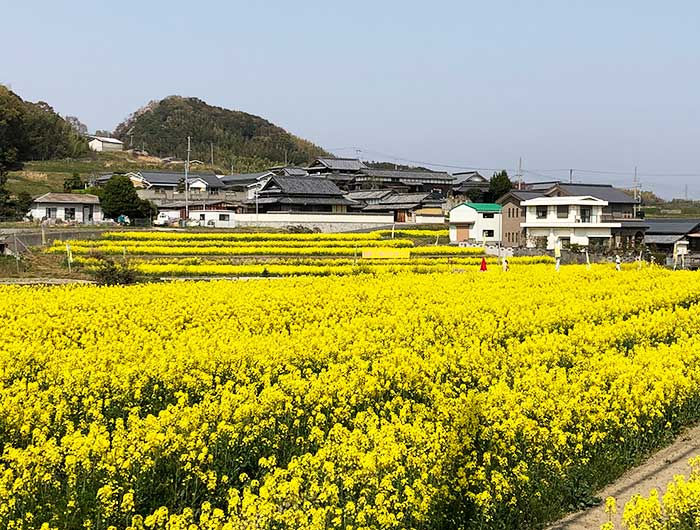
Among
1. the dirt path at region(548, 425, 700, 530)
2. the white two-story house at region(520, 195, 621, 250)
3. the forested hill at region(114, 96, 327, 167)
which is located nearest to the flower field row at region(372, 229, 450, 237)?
the white two-story house at region(520, 195, 621, 250)

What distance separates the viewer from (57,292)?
17.5m

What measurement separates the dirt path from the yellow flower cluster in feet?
4.17

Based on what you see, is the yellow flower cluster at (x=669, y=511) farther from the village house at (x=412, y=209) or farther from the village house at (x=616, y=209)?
the village house at (x=412, y=209)

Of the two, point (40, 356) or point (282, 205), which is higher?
point (282, 205)

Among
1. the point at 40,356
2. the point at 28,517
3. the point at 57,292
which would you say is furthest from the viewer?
the point at 57,292

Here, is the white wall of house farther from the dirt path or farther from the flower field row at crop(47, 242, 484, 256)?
the dirt path

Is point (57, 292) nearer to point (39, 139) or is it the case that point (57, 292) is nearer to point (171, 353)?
point (171, 353)

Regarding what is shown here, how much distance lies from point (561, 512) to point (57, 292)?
45.7 feet

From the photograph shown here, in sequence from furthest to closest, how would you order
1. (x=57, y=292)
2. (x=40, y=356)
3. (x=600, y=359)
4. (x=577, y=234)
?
(x=577, y=234), (x=57, y=292), (x=600, y=359), (x=40, y=356)

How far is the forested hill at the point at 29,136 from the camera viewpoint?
73.3 meters

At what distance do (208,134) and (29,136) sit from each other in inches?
1709

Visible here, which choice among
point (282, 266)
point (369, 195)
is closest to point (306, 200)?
point (369, 195)

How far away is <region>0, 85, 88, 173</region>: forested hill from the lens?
73312 mm

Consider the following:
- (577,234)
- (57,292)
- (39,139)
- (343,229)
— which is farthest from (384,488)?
(39,139)
